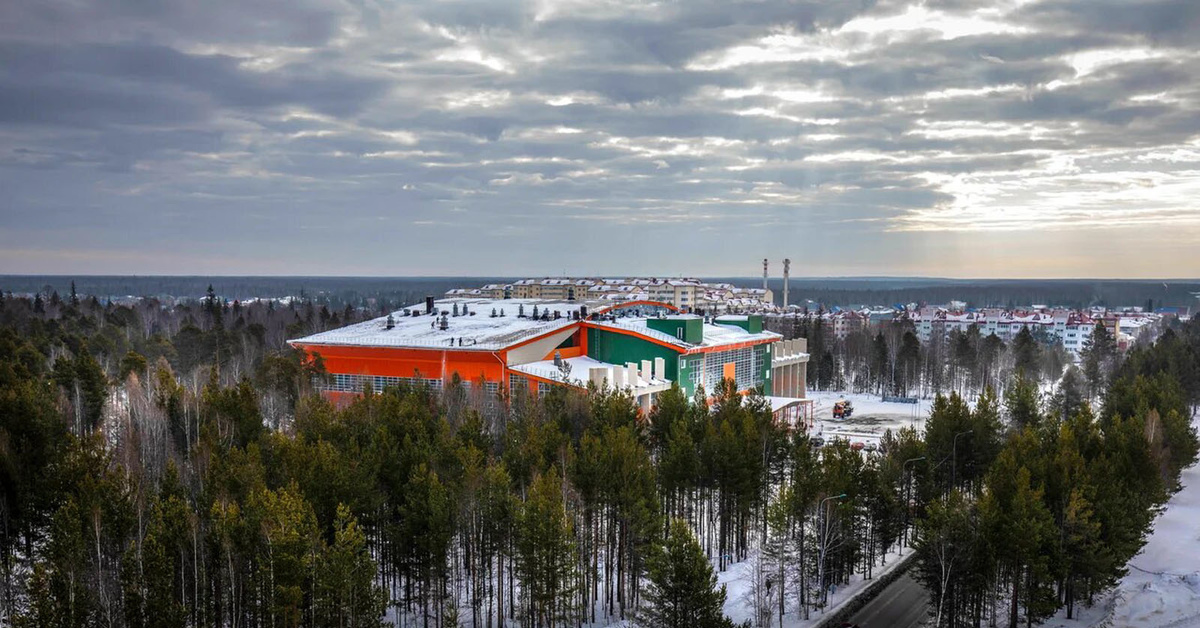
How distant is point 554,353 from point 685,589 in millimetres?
47200

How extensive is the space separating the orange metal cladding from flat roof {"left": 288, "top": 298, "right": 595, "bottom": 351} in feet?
1.85

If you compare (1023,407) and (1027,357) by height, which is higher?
(1023,407)

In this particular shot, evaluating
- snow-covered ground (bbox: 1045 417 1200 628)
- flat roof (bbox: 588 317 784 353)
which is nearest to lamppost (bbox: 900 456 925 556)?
snow-covered ground (bbox: 1045 417 1200 628)

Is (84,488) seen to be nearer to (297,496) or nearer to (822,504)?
(297,496)

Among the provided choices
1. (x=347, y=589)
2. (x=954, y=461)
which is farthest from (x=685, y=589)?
(x=954, y=461)

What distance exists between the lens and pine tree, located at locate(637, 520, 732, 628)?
Answer: 22.8 meters

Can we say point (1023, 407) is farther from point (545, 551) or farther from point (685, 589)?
point (545, 551)

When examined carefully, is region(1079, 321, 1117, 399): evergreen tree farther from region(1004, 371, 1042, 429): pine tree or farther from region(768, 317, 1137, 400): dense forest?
region(1004, 371, 1042, 429): pine tree

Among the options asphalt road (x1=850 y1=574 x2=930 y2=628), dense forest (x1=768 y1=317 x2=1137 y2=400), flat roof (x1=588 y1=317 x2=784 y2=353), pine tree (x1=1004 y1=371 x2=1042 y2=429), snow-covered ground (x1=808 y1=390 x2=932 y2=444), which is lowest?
snow-covered ground (x1=808 y1=390 x2=932 y2=444)

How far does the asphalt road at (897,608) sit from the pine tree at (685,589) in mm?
10327

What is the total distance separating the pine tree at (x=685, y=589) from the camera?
22797mm

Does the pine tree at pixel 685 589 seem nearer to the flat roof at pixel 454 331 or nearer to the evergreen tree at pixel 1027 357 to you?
the flat roof at pixel 454 331

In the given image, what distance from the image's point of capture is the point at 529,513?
26.3m

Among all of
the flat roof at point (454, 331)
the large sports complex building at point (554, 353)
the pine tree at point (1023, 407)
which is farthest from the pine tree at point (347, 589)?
the flat roof at point (454, 331)
